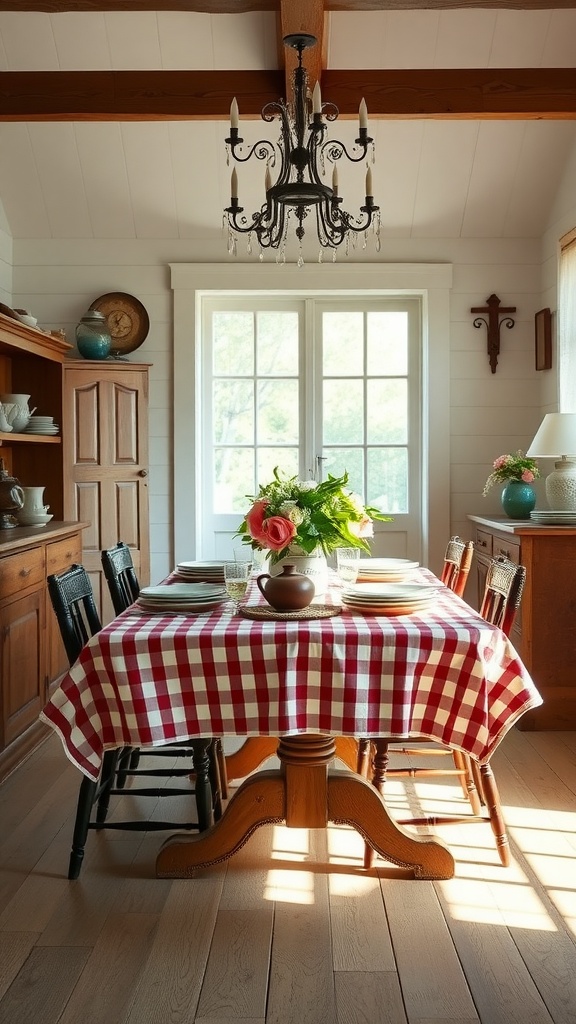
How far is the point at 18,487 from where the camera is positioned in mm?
4234

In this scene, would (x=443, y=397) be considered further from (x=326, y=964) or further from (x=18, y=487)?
(x=326, y=964)

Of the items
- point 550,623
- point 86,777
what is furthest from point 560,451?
point 86,777

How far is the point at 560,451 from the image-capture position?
4.35 m

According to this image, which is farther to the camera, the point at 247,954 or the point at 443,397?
the point at 443,397

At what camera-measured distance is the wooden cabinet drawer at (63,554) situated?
13.6 ft

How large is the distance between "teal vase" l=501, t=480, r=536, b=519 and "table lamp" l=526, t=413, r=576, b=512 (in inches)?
12.2

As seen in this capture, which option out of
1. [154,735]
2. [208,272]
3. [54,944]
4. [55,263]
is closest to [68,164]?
[55,263]

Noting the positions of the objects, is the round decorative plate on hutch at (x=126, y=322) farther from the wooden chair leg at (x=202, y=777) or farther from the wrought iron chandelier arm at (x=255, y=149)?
the wooden chair leg at (x=202, y=777)

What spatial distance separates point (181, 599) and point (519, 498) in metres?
2.61

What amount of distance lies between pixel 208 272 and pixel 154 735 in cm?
368

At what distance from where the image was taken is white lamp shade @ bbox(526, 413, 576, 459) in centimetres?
435

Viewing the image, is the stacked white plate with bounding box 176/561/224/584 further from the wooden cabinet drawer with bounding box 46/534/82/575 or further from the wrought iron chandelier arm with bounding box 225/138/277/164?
the wrought iron chandelier arm with bounding box 225/138/277/164

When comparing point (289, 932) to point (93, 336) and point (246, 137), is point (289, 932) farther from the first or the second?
point (246, 137)

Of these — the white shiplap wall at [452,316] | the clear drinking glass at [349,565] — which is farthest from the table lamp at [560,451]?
the clear drinking glass at [349,565]
